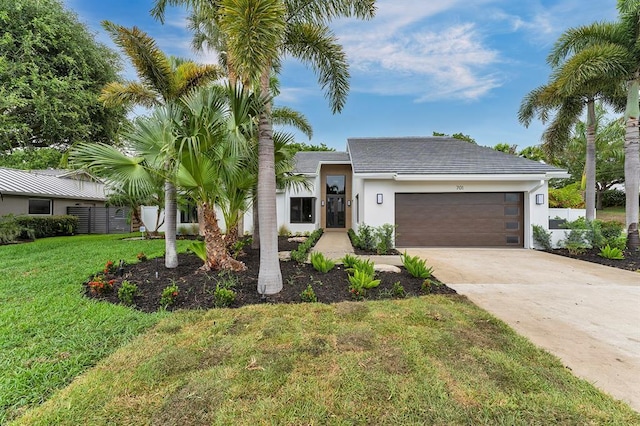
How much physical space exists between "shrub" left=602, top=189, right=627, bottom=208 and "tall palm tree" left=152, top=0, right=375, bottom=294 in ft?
122

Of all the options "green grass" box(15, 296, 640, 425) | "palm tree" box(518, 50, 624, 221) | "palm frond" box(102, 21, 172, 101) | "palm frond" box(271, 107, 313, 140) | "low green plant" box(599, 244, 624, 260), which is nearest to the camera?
"green grass" box(15, 296, 640, 425)

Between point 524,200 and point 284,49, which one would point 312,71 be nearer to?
point 284,49

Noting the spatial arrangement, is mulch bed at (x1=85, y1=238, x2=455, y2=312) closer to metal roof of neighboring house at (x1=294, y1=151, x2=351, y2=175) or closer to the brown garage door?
the brown garage door

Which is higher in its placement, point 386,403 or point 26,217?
point 26,217

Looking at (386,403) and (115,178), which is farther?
(115,178)

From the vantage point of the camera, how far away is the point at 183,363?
9.45 ft

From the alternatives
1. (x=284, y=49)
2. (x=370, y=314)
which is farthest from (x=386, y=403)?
(x=284, y=49)

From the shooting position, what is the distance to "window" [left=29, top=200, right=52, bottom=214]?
16.5m

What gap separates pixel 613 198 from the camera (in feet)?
96.9

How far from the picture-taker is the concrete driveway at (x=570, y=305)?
297cm

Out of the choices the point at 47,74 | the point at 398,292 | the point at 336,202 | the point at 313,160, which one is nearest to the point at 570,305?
the point at 398,292

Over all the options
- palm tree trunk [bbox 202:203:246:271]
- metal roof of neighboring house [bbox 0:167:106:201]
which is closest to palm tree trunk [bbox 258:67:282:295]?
palm tree trunk [bbox 202:203:246:271]

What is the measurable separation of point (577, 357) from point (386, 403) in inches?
97.3

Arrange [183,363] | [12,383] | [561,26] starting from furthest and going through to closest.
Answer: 1. [561,26]
2. [183,363]
3. [12,383]
